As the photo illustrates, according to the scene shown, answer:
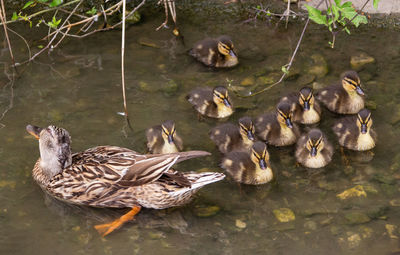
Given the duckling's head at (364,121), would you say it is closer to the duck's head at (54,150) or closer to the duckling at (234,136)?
the duckling at (234,136)

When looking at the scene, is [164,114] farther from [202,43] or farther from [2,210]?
[2,210]

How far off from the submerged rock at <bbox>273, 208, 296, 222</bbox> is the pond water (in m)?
0.03

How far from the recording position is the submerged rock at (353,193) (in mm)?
4320

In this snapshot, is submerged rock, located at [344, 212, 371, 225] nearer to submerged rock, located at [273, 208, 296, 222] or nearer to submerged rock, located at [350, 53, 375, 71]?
submerged rock, located at [273, 208, 296, 222]

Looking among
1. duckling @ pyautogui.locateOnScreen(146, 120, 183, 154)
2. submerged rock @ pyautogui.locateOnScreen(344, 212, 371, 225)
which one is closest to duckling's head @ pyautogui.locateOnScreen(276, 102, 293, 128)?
duckling @ pyautogui.locateOnScreen(146, 120, 183, 154)

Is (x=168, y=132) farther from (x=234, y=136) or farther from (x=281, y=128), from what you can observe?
(x=281, y=128)

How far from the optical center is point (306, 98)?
507 centimetres

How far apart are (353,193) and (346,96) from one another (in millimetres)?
1151

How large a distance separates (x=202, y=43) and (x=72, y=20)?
4.82 ft

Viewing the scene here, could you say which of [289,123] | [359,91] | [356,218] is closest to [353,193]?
[356,218]

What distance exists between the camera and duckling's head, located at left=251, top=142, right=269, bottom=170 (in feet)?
14.6

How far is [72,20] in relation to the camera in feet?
21.4

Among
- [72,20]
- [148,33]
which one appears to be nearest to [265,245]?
[148,33]

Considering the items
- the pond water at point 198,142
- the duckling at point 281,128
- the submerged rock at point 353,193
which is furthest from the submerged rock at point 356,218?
the duckling at point 281,128
